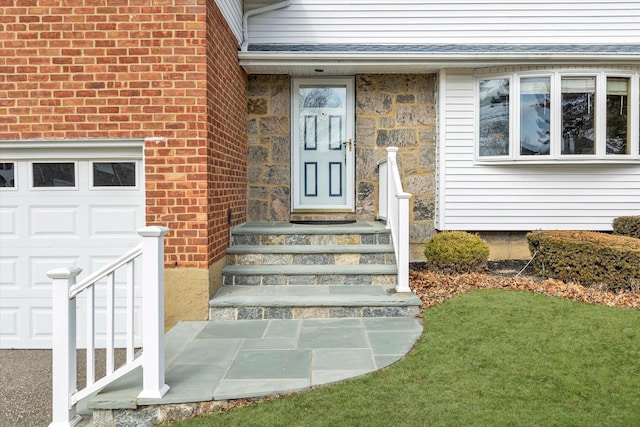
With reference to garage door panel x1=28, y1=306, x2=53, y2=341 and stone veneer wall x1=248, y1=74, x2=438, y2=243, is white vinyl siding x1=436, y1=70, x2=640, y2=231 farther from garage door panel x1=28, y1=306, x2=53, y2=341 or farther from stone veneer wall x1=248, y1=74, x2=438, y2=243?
garage door panel x1=28, y1=306, x2=53, y2=341

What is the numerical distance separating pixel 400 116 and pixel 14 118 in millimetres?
5096

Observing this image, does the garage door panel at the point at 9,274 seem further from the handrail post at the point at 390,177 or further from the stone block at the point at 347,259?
the handrail post at the point at 390,177

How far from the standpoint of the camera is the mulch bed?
520 cm

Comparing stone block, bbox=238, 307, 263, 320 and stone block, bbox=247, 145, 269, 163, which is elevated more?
stone block, bbox=247, 145, 269, 163

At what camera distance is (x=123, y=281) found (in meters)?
5.09

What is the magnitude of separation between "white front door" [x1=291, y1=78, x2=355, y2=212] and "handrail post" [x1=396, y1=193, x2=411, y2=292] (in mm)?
2180

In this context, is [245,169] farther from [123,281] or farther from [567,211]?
[567,211]

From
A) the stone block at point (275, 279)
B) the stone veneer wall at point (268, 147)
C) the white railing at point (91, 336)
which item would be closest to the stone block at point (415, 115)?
A: the stone veneer wall at point (268, 147)

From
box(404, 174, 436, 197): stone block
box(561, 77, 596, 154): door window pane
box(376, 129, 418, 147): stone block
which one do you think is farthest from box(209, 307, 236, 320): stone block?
box(561, 77, 596, 154): door window pane

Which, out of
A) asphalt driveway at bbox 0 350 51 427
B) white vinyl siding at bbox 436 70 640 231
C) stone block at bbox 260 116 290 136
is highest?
stone block at bbox 260 116 290 136

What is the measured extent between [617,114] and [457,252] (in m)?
3.28

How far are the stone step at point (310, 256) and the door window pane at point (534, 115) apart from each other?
9.33 ft

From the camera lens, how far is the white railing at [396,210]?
5.25 metres

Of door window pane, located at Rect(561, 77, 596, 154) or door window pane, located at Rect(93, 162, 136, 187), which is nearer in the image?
door window pane, located at Rect(93, 162, 136, 187)
